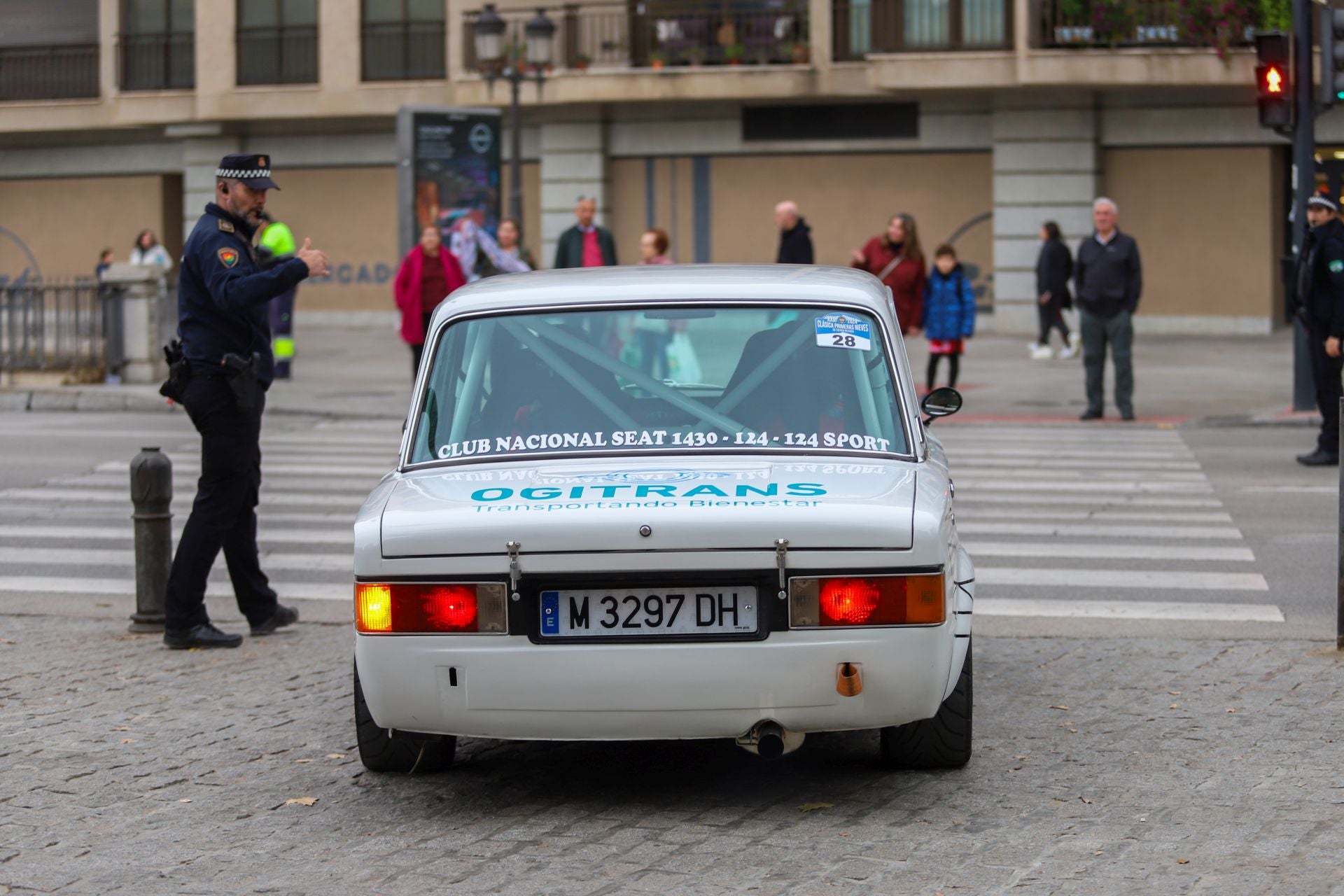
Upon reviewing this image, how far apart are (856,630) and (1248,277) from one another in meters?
26.6

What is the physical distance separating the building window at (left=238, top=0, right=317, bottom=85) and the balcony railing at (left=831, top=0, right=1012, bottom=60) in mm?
11253

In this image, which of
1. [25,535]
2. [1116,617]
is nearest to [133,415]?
[25,535]

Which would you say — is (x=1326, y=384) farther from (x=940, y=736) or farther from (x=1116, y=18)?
(x=1116, y=18)

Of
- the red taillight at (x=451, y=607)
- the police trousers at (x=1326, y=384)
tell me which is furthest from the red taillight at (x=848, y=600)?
the police trousers at (x=1326, y=384)

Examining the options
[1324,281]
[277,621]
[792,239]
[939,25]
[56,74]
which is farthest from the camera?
[56,74]

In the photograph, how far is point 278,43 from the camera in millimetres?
36219

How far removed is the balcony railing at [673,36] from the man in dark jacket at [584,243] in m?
13.9

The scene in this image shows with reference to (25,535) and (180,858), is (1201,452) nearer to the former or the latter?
(25,535)

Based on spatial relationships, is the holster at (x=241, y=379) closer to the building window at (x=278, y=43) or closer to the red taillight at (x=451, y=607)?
the red taillight at (x=451, y=607)

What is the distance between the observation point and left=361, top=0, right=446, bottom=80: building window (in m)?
35.3

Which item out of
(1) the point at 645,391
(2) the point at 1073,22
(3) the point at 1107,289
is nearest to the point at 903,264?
(3) the point at 1107,289

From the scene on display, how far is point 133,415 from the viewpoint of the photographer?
19734 millimetres

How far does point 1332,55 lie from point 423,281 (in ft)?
27.2

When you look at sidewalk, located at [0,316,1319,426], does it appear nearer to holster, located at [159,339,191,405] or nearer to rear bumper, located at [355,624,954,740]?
holster, located at [159,339,191,405]
